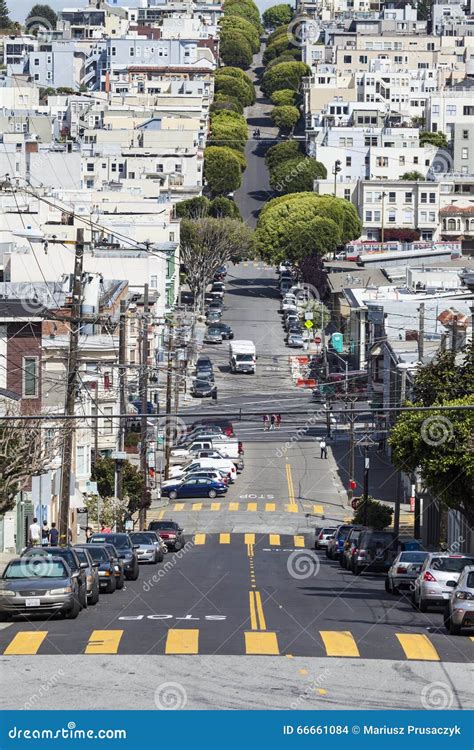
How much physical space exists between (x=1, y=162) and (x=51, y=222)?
139ft

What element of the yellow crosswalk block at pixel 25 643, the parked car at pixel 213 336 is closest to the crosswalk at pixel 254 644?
the yellow crosswalk block at pixel 25 643

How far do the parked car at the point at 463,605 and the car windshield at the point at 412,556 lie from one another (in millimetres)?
9915

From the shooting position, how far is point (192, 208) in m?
185

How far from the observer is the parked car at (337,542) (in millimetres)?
61906

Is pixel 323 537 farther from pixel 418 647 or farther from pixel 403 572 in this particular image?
pixel 418 647

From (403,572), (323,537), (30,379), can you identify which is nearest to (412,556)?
(403,572)

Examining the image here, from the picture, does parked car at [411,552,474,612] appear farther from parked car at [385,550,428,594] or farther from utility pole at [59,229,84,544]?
utility pole at [59,229,84,544]

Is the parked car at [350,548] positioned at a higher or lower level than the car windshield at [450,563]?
lower

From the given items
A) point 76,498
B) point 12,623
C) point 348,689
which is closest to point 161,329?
point 76,498

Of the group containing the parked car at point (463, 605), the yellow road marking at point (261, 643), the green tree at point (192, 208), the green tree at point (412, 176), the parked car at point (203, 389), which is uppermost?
the green tree at point (412, 176)

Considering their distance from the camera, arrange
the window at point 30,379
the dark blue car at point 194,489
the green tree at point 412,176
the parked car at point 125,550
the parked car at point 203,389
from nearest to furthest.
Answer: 1. the parked car at point 125,550
2. the window at point 30,379
3. the dark blue car at point 194,489
4. the parked car at point 203,389
5. the green tree at point 412,176

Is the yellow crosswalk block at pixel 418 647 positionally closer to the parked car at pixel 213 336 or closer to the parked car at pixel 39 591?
the parked car at pixel 39 591

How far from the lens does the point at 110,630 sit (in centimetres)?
3412

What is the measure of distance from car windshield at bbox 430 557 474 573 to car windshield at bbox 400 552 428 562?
4701 millimetres
